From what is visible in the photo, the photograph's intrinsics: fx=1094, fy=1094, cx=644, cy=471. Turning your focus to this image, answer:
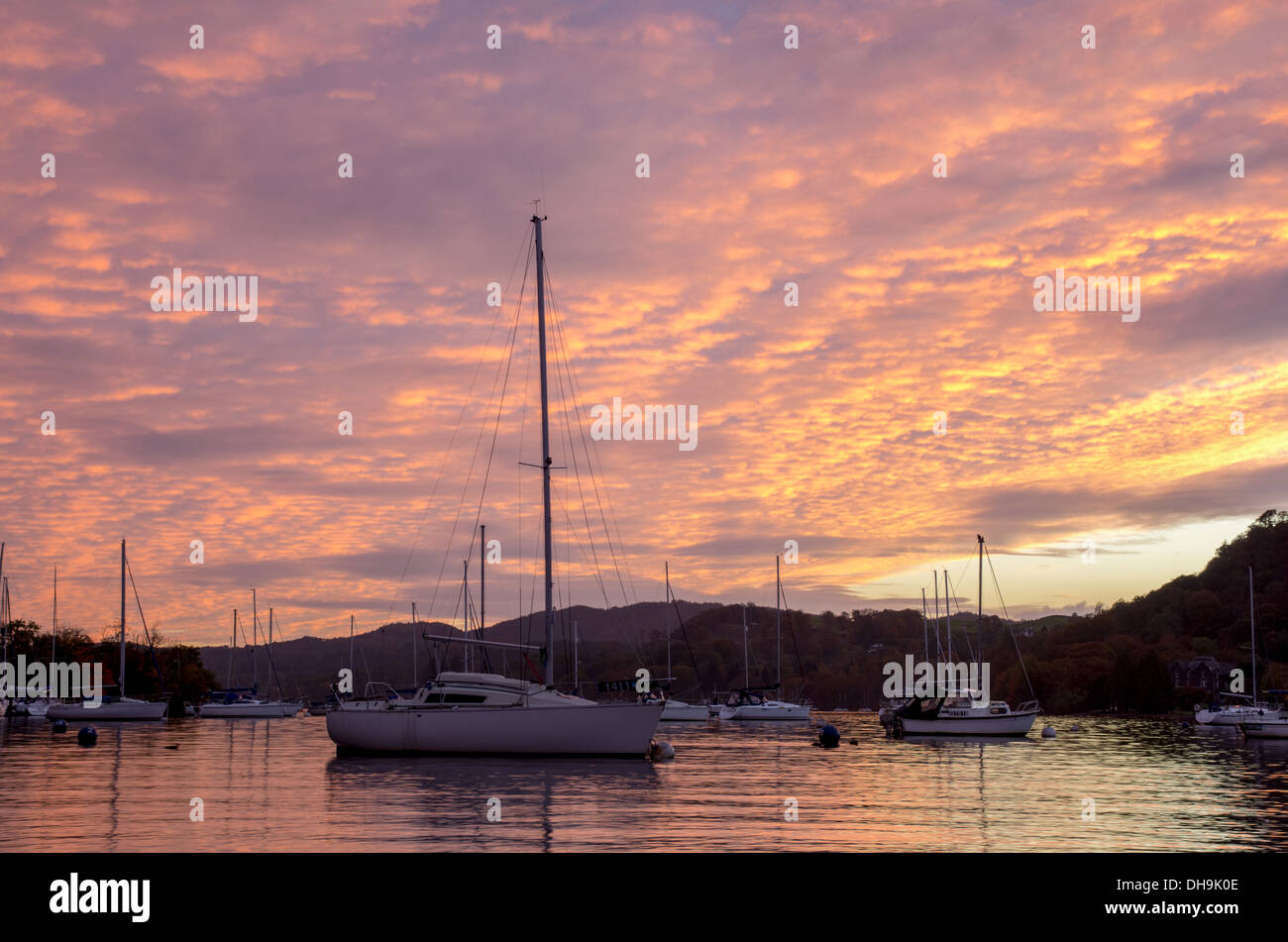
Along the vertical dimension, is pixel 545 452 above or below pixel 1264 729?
above

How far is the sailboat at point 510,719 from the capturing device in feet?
138

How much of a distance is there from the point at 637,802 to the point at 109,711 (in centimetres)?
9583

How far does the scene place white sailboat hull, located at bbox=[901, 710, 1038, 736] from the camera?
84250 millimetres

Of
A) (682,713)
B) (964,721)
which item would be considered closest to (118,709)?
(682,713)

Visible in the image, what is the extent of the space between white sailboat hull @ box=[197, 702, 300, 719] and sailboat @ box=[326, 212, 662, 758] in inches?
3897

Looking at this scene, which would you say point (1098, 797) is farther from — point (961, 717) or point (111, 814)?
point (961, 717)

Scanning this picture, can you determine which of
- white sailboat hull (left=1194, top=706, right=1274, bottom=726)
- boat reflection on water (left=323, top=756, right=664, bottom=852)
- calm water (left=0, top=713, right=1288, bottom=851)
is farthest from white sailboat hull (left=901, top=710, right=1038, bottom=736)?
boat reflection on water (left=323, top=756, right=664, bottom=852)

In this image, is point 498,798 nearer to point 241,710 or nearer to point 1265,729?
point 1265,729

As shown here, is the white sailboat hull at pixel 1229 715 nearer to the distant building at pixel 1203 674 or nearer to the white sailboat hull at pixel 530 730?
the distant building at pixel 1203 674

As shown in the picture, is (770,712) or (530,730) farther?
(770,712)

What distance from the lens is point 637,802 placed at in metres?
29.1

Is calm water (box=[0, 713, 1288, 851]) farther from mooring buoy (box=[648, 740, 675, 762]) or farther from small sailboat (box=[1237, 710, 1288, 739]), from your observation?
small sailboat (box=[1237, 710, 1288, 739])

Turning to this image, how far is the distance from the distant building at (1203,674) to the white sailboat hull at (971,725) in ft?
271
